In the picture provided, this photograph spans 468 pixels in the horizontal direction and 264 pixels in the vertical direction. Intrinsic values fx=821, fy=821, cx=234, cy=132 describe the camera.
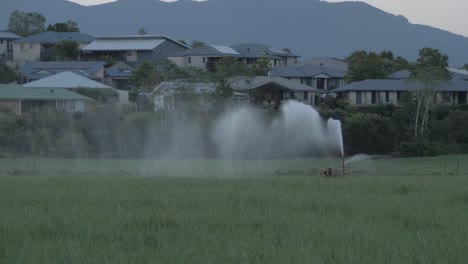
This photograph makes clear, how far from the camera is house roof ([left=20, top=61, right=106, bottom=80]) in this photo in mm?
91750

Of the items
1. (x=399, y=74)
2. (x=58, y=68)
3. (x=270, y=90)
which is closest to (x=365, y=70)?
(x=399, y=74)

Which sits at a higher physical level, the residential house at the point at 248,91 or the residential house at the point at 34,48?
the residential house at the point at 34,48

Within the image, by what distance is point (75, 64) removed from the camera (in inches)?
3740

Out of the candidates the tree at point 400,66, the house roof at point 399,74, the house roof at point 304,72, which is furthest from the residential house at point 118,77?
the tree at point 400,66

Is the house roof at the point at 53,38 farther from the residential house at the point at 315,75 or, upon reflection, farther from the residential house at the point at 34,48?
the residential house at the point at 315,75

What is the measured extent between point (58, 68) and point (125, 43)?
18.4 metres

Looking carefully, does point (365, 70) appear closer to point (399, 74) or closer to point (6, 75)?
point (399, 74)

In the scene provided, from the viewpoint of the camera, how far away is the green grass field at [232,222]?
42.4 ft

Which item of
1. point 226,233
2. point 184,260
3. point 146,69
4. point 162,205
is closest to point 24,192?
point 162,205

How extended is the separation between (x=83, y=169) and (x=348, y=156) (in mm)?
24508

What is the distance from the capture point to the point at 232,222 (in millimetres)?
16156

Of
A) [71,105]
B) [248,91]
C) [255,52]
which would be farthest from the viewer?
[255,52]

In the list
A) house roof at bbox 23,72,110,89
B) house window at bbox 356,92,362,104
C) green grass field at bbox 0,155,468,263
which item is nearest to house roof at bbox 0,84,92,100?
house roof at bbox 23,72,110,89

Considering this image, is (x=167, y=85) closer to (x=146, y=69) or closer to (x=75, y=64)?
(x=146, y=69)
